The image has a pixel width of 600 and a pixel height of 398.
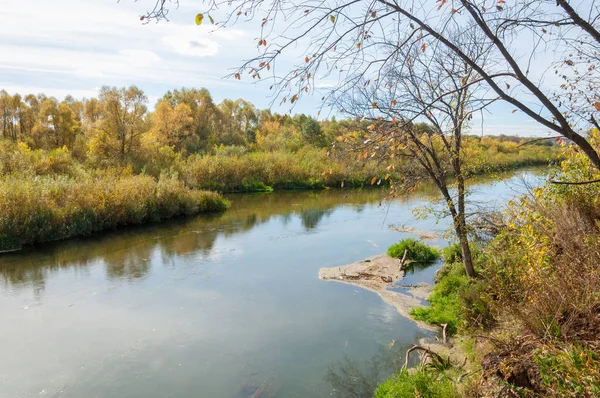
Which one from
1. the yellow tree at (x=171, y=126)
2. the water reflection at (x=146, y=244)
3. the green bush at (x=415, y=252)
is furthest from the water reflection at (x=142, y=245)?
the yellow tree at (x=171, y=126)

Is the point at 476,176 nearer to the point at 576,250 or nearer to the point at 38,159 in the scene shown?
the point at 576,250

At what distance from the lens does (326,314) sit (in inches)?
384

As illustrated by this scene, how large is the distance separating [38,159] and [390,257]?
23.4 m

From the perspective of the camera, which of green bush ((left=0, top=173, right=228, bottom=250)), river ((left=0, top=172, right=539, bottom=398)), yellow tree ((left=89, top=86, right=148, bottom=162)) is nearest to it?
river ((left=0, top=172, right=539, bottom=398))

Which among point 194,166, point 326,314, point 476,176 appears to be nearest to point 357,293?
point 326,314

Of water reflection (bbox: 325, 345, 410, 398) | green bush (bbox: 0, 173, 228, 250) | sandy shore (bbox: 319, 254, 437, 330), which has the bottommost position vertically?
water reflection (bbox: 325, 345, 410, 398)

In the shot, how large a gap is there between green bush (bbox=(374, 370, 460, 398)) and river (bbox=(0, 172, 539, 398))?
824 mm

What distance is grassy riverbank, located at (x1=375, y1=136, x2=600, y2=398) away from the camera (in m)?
3.75

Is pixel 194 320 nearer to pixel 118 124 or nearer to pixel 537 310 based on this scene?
pixel 537 310

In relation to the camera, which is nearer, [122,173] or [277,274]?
[277,274]

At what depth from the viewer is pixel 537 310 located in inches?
183

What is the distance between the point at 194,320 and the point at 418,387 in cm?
554

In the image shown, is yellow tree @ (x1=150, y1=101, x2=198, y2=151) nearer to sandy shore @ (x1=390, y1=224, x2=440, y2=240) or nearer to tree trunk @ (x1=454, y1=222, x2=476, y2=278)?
sandy shore @ (x1=390, y1=224, x2=440, y2=240)

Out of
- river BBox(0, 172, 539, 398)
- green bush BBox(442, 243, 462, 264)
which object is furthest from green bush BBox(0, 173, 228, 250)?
green bush BBox(442, 243, 462, 264)
